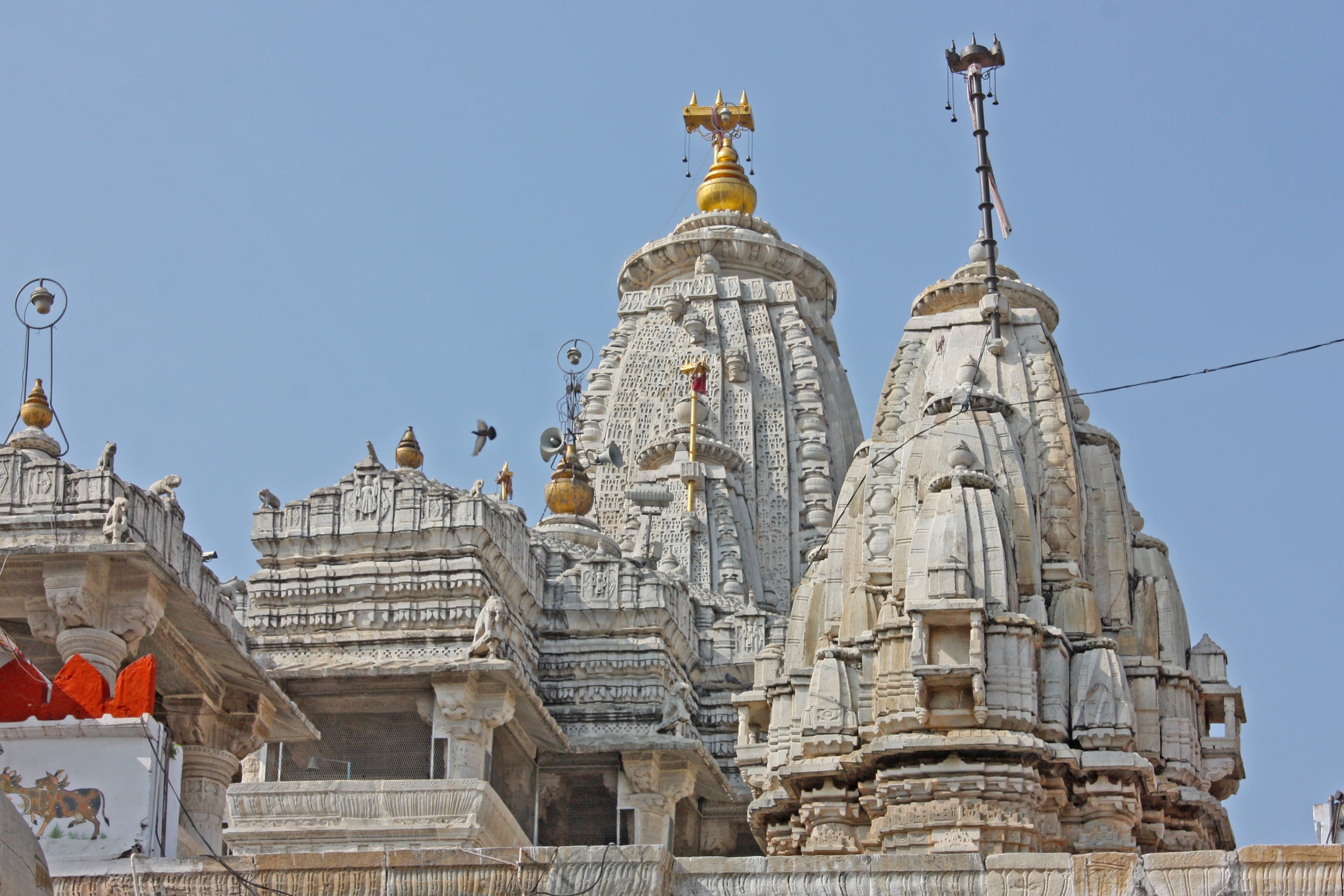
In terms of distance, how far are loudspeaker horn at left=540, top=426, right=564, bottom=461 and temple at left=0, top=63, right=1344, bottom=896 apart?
3.02m

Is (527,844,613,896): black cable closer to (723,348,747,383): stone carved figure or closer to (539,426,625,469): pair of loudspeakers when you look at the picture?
(539,426,625,469): pair of loudspeakers

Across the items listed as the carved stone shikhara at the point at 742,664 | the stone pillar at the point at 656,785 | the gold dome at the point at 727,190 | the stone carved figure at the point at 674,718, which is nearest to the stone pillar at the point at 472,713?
the carved stone shikhara at the point at 742,664

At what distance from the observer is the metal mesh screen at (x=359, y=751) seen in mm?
32156

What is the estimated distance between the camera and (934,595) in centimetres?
2233

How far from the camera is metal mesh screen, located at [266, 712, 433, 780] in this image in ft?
105

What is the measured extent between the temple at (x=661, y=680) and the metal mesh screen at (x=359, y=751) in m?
0.04

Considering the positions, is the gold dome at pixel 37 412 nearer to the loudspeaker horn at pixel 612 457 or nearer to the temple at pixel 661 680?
the temple at pixel 661 680

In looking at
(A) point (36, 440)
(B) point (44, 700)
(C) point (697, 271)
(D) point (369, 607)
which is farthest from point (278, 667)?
(C) point (697, 271)

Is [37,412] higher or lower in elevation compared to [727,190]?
lower

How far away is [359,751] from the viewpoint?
32.5 m

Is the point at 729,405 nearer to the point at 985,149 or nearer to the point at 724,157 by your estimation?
the point at 724,157

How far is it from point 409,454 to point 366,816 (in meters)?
8.01

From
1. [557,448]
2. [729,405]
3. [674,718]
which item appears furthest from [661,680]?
[729,405]

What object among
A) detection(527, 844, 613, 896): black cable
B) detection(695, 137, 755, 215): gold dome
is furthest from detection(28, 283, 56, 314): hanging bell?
detection(695, 137, 755, 215): gold dome
